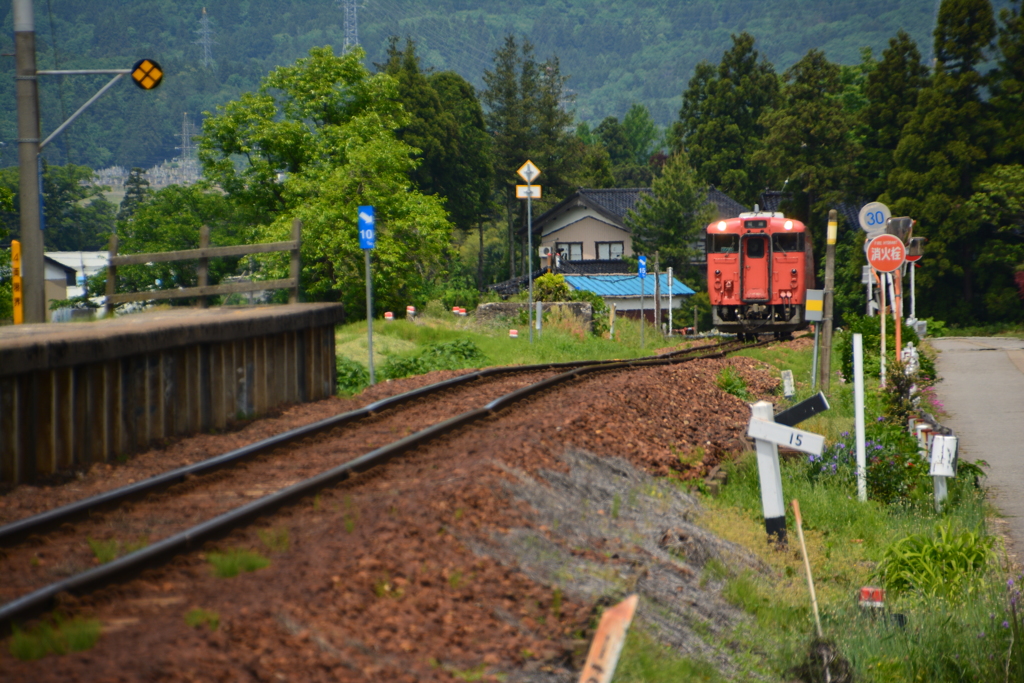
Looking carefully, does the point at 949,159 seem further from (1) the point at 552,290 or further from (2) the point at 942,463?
(2) the point at 942,463

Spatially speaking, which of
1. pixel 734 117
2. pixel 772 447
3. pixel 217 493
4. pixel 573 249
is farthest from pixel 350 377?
pixel 734 117

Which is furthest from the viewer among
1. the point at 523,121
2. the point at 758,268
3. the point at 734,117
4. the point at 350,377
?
the point at 523,121

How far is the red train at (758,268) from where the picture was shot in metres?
26.2

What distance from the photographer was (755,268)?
26.4 m

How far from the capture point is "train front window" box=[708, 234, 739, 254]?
2627 centimetres

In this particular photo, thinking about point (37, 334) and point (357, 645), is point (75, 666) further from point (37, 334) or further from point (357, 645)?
point (37, 334)

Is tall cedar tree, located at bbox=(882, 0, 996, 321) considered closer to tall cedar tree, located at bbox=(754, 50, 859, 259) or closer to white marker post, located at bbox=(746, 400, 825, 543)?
tall cedar tree, located at bbox=(754, 50, 859, 259)

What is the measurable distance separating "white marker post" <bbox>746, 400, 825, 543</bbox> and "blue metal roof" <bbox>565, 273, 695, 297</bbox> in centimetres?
4484

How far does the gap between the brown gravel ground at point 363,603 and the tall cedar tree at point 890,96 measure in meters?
48.6

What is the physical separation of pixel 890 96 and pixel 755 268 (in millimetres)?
29594

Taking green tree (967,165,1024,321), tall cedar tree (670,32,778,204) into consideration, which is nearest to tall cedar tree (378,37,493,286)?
tall cedar tree (670,32,778,204)

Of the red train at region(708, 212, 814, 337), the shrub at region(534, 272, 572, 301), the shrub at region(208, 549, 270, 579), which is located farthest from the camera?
the shrub at region(534, 272, 572, 301)

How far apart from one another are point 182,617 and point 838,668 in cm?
369

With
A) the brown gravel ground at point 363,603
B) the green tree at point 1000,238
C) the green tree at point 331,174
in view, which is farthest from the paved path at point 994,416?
the green tree at point 1000,238
